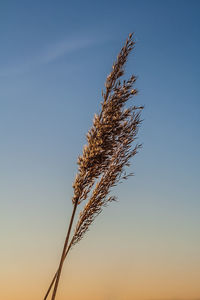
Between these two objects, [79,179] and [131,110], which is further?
[131,110]

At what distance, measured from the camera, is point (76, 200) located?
3.34 metres

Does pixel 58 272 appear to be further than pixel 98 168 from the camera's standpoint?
No

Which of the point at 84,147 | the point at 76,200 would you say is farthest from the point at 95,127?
the point at 76,200

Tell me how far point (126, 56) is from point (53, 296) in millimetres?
2675

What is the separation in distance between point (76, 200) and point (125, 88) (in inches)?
56.2

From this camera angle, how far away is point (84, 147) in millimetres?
3582

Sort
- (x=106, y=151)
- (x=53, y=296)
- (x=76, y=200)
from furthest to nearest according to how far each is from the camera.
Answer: (x=106, y=151) → (x=76, y=200) → (x=53, y=296)

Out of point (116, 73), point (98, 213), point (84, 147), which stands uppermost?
point (116, 73)

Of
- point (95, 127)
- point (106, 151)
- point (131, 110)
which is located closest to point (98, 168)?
point (106, 151)

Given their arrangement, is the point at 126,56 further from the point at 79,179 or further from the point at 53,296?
the point at 53,296

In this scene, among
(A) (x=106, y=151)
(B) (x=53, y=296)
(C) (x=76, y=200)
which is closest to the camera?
(B) (x=53, y=296)

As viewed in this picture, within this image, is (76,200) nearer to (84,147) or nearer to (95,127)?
(84,147)

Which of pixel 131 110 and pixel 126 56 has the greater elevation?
pixel 126 56

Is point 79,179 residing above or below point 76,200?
above
